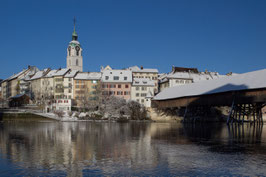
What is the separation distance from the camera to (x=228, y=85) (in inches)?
1614

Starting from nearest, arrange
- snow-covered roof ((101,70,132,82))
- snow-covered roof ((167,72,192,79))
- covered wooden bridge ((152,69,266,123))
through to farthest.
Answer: covered wooden bridge ((152,69,266,123)) → snow-covered roof ((101,70,132,82)) → snow-covered roof ((167,72,192,79))

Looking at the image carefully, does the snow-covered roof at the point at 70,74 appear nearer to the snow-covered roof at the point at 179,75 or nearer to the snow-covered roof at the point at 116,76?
the snow-covered roof at the point at 116,76

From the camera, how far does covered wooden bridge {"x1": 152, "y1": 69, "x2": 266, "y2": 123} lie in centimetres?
3625

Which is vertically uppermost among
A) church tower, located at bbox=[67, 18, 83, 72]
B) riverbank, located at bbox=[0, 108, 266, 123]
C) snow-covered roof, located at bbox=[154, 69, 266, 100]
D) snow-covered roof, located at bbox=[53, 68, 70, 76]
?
church tower, located at bbox=[67, 18, 83, 72]

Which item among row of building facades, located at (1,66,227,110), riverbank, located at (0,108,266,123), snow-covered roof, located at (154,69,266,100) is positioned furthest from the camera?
row of building facades, located at (1,66,227,110)

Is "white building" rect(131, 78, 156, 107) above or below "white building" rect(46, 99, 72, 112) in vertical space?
above

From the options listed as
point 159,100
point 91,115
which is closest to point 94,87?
point 91,115

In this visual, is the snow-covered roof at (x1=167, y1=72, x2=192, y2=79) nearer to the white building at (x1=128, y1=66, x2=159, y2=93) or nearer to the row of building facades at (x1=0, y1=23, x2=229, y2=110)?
the row of building facades at (x1=0, y1=23, x2=229, y2=110)

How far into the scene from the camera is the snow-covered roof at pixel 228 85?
3675 cm

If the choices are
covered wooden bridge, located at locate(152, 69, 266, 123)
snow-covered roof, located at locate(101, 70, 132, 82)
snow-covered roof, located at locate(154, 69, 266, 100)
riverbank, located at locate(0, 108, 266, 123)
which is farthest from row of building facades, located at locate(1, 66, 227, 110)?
covered wooden bridge, located at locate(152, 69, 266, 123)

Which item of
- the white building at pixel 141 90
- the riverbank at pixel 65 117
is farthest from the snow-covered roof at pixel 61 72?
the riverbank at pixel 65 117

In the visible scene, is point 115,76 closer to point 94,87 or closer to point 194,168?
point 94,87

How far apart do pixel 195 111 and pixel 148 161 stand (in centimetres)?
4254

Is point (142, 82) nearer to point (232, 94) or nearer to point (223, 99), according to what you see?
point (223, 99)
